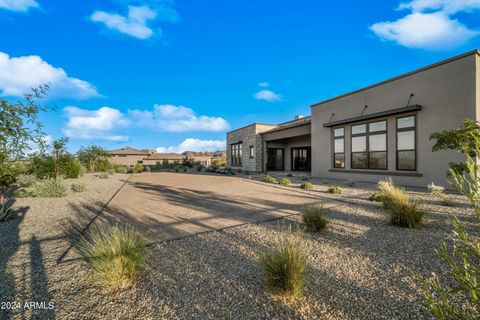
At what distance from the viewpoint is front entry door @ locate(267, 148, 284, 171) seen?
73.1ft

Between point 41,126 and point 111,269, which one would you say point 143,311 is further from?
point 41,126

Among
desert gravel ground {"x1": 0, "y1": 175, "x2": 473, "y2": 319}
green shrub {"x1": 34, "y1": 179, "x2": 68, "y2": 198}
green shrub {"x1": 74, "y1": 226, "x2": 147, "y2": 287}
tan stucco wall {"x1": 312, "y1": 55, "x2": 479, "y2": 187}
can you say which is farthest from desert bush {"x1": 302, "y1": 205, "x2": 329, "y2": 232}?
green shrub {"x1": 34, "y1": 179, "x2": 68, "y2": 198}

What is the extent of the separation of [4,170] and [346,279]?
836 centimetres

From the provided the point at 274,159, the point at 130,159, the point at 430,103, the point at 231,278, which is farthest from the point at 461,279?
the point at 130,159

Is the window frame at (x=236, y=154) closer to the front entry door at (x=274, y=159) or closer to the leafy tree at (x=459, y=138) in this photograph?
the front entry door at (x=274, y=159)

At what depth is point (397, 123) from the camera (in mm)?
10633

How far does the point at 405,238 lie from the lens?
4.09 metres

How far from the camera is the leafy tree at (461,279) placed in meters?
1.43

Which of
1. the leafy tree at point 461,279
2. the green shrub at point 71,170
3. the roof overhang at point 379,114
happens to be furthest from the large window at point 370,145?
the green shrub at point 71,170

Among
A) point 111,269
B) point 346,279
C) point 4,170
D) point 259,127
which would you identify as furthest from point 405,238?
point 259,127

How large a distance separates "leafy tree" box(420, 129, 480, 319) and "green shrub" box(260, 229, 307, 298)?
1160 millimetres

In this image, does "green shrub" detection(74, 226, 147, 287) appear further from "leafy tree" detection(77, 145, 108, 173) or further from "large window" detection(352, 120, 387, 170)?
"leafy tree" detection(77, 145, 108, 173)

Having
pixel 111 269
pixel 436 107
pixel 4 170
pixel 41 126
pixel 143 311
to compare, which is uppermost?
pixel 436 107

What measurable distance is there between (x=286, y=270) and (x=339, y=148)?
12728 mm
